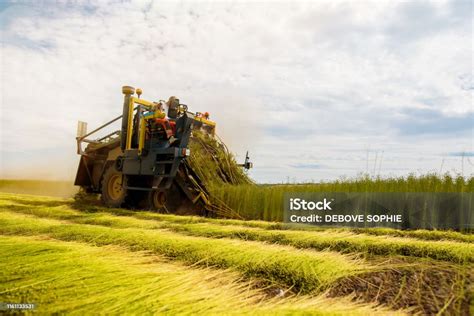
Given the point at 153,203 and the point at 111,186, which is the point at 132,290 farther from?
the point at 111,186

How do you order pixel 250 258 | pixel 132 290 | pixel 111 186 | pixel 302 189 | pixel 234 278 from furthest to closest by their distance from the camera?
pixel 111 186 → pixel 302 189 → pixel 250 258 → pixel 234 278 → pixel 132 290

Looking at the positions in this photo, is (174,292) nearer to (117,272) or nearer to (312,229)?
(117,272)

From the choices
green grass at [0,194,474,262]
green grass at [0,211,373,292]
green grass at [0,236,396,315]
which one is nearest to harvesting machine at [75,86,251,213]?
green grass at [0,194,474,262]

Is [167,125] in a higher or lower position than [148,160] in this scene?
higher

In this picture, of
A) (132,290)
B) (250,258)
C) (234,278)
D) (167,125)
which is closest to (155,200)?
(167,125)

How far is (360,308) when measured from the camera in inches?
67.7

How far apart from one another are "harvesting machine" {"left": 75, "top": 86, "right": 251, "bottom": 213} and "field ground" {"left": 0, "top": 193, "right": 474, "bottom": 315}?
Result: 12.8 ft

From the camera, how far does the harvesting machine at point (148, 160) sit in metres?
7.24

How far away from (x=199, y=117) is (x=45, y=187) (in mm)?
11364

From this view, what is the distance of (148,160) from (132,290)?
6.05m

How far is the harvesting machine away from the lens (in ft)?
23.7

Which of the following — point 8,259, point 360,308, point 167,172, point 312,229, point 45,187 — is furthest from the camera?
point 45,187

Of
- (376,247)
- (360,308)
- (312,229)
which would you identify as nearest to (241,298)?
(360,308)

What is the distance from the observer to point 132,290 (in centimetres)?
179
